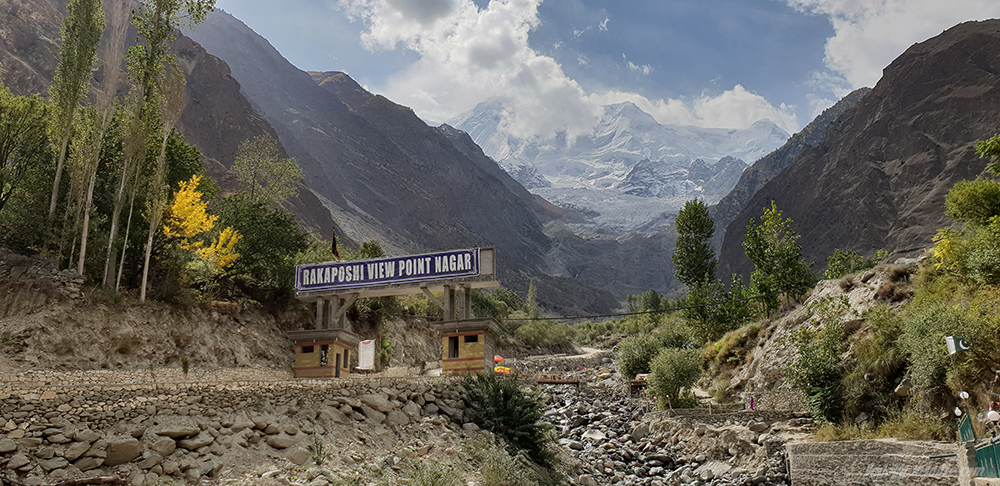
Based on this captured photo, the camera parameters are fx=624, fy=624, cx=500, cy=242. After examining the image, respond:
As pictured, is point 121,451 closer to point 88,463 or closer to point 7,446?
point 88,463

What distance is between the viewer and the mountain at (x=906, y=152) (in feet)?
334

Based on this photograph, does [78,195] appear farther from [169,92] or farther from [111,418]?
[111,418]

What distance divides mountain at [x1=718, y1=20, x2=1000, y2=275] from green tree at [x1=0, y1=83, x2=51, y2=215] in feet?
354

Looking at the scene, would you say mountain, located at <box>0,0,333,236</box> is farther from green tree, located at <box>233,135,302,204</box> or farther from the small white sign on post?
the small white sign on post

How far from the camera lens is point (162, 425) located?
13.2 meters

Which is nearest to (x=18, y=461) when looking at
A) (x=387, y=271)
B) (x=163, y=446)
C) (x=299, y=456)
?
(x=163, y=446)

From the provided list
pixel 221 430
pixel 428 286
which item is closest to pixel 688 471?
pixel 428 286

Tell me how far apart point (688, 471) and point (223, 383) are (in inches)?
606

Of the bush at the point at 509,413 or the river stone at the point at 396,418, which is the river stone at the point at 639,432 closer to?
the bush at the point at 509,413

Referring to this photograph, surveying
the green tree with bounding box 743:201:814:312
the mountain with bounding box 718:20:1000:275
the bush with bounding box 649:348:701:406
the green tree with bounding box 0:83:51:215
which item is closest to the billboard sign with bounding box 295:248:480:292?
the green tree with bounding box 0:83:51:215

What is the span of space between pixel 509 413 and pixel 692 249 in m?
33.7

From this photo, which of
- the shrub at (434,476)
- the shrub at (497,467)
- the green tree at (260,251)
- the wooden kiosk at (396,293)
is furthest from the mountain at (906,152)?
the shrub at (434,476)

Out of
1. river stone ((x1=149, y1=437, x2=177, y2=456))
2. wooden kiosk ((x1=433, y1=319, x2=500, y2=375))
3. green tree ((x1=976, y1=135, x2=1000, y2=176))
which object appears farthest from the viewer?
wooden kiosk ((x1=433, y1=319, x2=500, y2=375))

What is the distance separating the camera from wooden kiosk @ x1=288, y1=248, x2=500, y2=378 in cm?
2280
